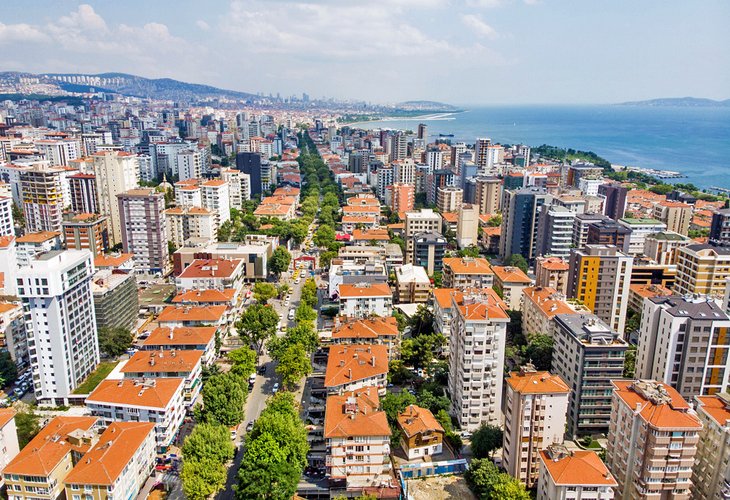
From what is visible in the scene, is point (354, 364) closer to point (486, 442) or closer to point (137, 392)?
point (486, 442)

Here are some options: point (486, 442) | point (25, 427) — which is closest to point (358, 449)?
point (486, 442)

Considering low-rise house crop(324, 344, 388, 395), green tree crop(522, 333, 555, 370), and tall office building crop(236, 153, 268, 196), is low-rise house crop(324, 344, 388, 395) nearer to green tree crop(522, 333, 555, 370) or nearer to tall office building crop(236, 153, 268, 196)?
green tree crop(522, 333, 555, 370)

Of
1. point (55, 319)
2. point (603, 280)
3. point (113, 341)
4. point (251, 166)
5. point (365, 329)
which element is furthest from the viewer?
point (251, 166)

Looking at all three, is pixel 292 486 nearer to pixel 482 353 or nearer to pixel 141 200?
pixel 482 353

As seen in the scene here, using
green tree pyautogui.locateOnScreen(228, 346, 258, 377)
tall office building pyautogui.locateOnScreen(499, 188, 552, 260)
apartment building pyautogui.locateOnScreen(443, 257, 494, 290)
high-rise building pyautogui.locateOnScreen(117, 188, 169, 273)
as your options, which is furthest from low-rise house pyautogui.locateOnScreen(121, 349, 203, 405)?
tall office building pyautogui.locateOnScreen(499, 188, 552, 260)

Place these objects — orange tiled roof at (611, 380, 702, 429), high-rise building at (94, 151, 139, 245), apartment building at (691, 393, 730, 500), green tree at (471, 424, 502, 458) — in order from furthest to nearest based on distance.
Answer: high-rise building at (94, 151, 139, 245) < green tree at (471, 424, 502, 458) < apartment building at (691, 393, 730, 500) < orange tiled roof at (611, 380, 702, 429)
